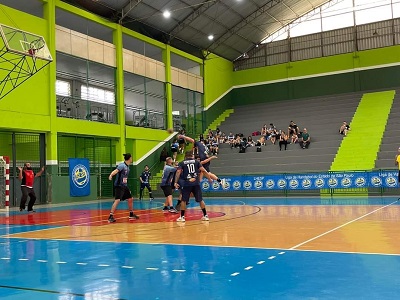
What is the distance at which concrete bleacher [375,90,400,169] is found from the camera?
1094 inches

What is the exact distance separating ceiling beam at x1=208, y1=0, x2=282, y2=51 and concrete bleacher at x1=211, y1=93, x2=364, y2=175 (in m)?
7.45

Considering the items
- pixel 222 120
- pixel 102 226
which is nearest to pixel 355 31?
pixel 222 120

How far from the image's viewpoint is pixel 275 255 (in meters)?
7.46

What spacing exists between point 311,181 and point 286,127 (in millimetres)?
11842

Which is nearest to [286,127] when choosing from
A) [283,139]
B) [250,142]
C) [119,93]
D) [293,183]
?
[250,142]

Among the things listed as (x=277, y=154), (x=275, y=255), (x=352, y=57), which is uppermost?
(x=352, y=57)

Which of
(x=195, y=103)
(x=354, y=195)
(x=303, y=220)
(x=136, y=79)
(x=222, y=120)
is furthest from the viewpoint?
(x=222, y=120)

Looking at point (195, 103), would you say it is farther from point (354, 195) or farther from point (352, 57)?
point (354, 195)

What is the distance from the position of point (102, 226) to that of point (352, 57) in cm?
3515

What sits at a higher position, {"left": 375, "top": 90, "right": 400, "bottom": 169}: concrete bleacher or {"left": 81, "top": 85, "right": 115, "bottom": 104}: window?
{"left": 81, "top": 85, "right": 115, "bottom": 104}: window

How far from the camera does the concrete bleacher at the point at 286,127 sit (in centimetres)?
3111

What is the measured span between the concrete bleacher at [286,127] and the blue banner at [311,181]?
275 cm

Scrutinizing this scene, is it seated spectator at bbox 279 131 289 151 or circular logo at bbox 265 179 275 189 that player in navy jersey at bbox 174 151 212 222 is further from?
seated spectator at bbox 279 131 289 151

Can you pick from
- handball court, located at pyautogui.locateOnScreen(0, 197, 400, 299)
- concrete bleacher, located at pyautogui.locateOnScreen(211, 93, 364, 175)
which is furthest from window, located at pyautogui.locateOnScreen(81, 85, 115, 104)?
handball court, located at pyautogui.locateOnScreen(0, 197, 400, 299)
